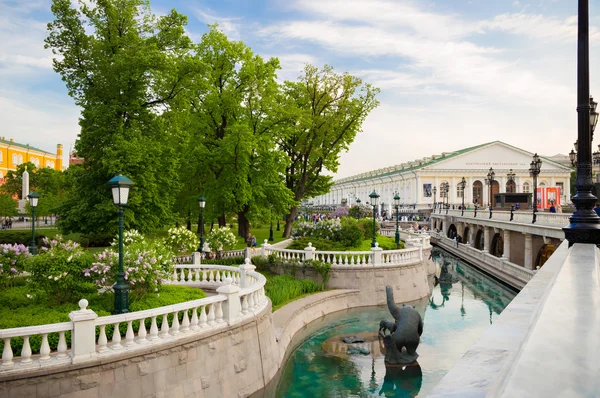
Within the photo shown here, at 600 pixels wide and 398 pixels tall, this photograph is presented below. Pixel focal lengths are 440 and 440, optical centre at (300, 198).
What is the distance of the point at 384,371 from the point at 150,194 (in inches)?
555

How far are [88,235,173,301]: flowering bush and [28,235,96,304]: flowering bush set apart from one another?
0.73 ft

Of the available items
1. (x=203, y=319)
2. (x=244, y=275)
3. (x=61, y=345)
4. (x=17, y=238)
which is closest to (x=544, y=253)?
(x=244, y=275)

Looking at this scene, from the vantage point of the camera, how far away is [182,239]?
22844mm

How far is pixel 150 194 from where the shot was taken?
70.9ft

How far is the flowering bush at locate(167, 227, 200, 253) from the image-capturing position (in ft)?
74.2

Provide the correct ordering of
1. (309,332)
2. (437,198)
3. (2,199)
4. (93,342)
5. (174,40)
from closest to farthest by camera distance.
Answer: (93,342)
(309,332)
(174,40)
(2,199)
(437,198)

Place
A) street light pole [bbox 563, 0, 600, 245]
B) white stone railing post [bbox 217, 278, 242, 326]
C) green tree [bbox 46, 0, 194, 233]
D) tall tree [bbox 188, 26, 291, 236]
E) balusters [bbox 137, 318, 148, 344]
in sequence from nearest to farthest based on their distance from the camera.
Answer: balusters [bbox 137, 318, 148, 344]
street light pole [bbox 563, 0, 600, 245]
white stone railing post [bbox 217, 278, 242, 326]
green tree [bbox 46, 0, 194, 233]
tall tree [bbox 188, 26, 291, 236]

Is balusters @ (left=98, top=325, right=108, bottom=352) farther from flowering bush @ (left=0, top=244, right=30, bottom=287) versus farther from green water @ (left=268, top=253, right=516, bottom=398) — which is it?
flowering bush @ (left=0, top=244, right=30, bottom=287)

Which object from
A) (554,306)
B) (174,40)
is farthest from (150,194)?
(554,306)

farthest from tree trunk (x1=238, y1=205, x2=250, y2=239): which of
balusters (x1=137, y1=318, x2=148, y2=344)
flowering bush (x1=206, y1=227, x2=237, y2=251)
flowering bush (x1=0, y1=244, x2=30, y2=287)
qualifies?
balusters (x1=137, y1=318, x2=148, y2=344)

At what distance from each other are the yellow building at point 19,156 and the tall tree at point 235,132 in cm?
6334

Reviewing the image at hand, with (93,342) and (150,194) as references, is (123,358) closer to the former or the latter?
(93,342)

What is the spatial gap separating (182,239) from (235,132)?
8408 millimetres

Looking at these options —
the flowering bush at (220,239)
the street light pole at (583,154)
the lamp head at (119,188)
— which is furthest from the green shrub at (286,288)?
the street light pole at (583,154)
